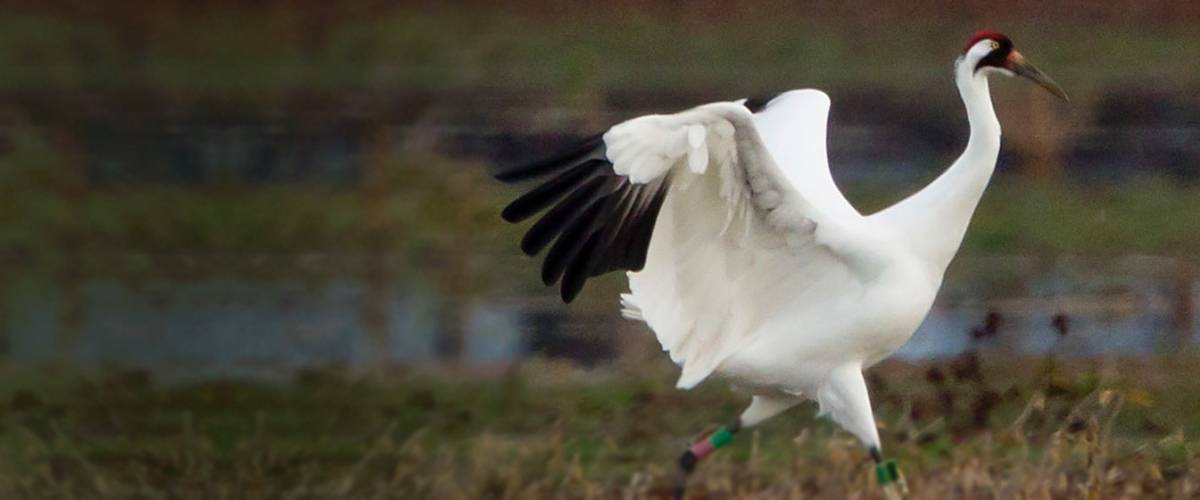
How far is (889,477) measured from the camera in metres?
7.27

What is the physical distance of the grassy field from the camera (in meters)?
7.68

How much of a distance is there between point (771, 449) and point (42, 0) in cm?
317

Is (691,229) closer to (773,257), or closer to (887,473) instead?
(773,257)

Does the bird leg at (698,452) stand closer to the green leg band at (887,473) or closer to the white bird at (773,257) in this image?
the white bird at (773,257)

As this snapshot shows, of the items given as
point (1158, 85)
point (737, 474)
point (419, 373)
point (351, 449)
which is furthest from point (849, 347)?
point (1158, 85)

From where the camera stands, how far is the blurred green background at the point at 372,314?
25.1ft

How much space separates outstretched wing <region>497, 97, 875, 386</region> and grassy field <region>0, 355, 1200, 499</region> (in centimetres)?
72

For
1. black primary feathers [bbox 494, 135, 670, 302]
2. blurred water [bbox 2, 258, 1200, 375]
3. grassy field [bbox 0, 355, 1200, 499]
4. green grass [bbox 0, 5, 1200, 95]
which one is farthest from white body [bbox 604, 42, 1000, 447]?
green grass [bbox 0, 5, 1200, 95]

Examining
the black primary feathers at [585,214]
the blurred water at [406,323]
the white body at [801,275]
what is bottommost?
the blurred water at [406,323]

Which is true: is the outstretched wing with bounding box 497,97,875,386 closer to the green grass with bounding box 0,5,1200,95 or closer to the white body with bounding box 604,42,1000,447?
the white body with bounding box 604,42,1000,447

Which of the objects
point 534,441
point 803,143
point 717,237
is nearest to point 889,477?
point 717,237

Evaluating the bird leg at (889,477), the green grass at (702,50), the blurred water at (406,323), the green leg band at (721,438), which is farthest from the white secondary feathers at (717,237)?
the green grass at (702,50)

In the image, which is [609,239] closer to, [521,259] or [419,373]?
[419,373]

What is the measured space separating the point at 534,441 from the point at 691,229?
1.52 metres
